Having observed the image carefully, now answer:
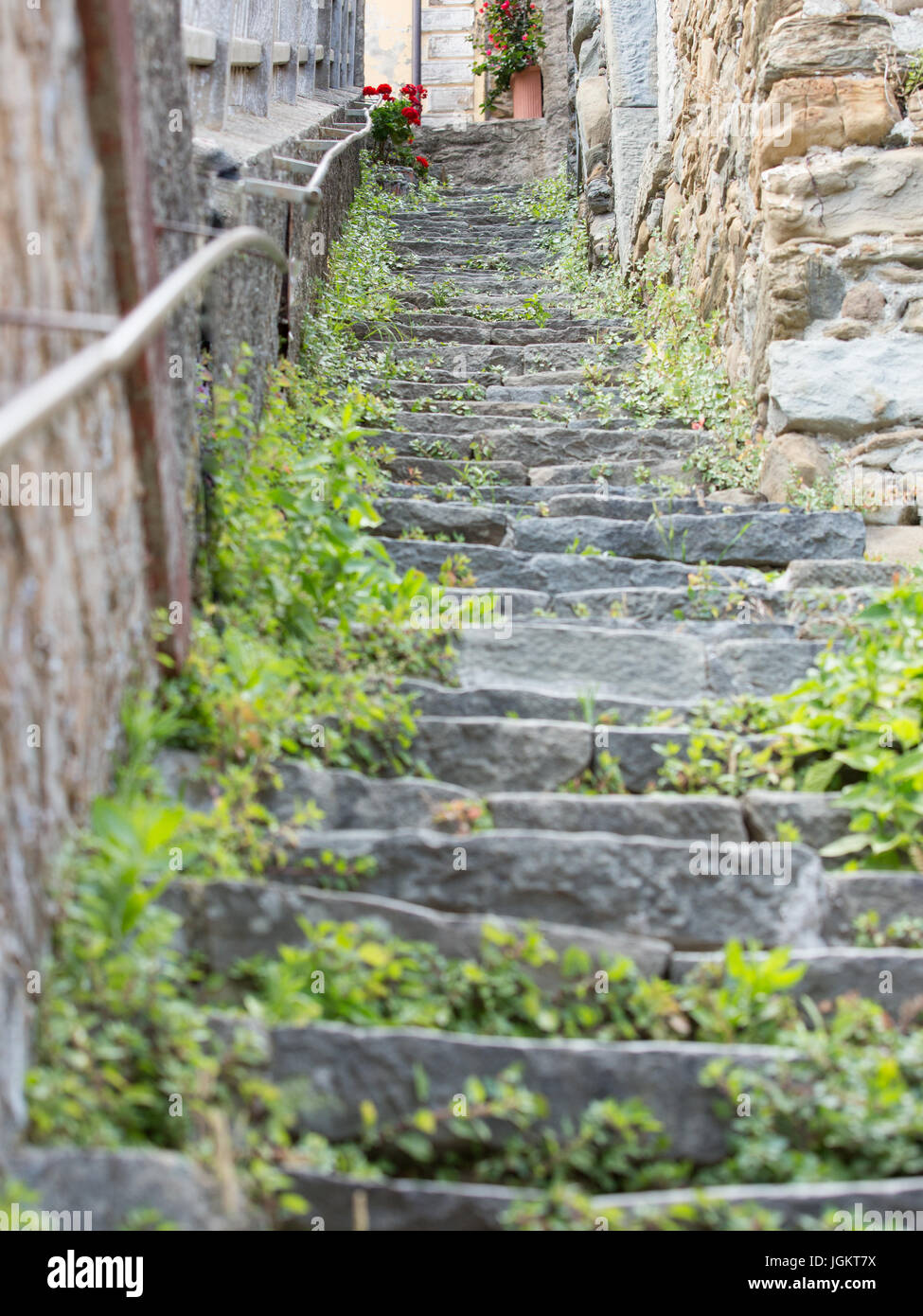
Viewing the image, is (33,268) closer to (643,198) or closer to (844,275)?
(844,275)

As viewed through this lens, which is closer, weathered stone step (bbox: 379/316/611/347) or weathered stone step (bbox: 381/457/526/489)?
weathered stone step (bbox: 381/457/526/489)

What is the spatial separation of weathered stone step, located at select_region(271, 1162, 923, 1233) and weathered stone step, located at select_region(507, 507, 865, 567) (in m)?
2.48

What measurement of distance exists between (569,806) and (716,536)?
175cm

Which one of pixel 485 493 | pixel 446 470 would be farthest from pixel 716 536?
pixel 446 470

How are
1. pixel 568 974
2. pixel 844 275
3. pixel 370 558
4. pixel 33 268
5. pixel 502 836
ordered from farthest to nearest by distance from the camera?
pixel 844 275 < pixel 370 558 < pixel 502 836 < pixel 568 974 < pixel 33 268

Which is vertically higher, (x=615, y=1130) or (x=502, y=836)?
(x=502, y=836)

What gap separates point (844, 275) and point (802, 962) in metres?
3.03

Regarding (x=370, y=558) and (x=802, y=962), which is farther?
(x=370, y=558)

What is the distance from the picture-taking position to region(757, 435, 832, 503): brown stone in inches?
165

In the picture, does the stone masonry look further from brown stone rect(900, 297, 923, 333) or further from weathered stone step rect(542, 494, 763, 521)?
brown stone rect(900, 297, 923, 333)

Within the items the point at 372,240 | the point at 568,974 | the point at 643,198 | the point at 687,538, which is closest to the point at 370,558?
the point at 687,538

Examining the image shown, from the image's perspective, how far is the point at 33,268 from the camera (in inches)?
72.8

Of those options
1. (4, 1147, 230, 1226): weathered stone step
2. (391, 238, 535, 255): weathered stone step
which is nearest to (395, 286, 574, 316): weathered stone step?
(391, 238, 535, 255): weathered stone step
